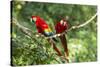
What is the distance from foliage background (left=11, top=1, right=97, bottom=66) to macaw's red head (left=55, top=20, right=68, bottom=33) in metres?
0.05

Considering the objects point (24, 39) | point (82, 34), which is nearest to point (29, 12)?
point (24, 39)

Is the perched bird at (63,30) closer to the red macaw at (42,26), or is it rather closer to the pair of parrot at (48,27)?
the pair of parrot at (48,27)

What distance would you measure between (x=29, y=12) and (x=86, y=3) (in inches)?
26.8

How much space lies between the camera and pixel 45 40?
6.93 feet

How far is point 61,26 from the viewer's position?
86.0 inches

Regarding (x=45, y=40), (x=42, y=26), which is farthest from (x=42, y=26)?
(x=45, y=40)

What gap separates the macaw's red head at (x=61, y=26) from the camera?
2166mm

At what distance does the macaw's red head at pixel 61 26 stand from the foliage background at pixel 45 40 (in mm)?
48

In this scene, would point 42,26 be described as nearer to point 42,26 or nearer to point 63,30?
point 42,26

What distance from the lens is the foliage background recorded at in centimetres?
202

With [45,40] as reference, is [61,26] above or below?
above

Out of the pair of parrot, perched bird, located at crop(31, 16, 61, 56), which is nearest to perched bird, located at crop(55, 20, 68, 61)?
the pair of parrot

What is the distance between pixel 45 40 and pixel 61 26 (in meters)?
0.24

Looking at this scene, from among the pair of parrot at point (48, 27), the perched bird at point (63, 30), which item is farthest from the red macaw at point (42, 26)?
the perched bird at point (63, 30)
